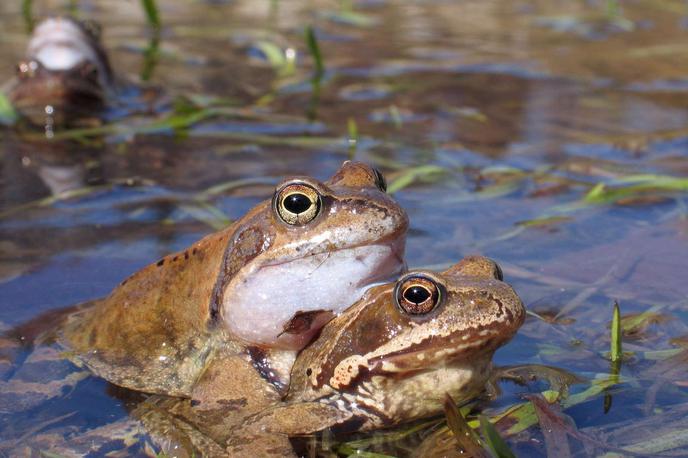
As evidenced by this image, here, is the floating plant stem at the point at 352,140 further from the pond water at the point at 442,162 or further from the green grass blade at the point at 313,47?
the green grass blade at the point at 313,47

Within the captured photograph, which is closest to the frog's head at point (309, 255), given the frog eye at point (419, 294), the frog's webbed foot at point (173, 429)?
the frog eye at point (419, 294)

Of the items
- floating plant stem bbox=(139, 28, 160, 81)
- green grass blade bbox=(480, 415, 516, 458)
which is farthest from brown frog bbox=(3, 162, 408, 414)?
floating plant stem bbox=(139, 28, 160, 81)

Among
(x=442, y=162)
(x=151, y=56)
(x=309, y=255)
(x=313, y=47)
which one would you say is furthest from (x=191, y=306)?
(x=151, y=56)

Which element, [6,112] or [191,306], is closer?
[191,306]

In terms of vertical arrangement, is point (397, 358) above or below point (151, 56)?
below

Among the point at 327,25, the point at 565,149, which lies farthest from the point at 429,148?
the point at 327,25

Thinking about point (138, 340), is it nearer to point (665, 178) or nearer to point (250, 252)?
point (250, 252)

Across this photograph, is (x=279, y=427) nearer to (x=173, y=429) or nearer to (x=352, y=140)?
(x=173, y=429)
